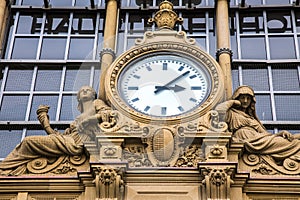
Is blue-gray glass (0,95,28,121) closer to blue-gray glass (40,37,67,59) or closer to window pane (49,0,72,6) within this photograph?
blue-gray glass (40,37,67,59)

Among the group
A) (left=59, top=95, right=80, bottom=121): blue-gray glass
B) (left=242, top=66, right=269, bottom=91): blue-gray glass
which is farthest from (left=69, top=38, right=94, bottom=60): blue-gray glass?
(left=242, top=66, right=269, bottom=91): blue-gray glass

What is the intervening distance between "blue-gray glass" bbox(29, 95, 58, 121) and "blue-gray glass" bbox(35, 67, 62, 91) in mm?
240

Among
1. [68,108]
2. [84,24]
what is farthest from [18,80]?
[84,24]

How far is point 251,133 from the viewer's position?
49.3 feet

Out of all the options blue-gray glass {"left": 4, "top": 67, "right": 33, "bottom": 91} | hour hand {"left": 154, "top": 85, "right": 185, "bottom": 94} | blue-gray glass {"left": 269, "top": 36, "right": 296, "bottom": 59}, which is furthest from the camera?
blue-gray glass {"left": 269, "top": 36, "right": 296, "bottom": 59}

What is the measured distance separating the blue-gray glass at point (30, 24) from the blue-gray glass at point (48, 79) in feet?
4.27

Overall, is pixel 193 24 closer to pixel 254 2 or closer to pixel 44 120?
pixel 254 2

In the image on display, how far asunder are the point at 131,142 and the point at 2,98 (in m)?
4.21

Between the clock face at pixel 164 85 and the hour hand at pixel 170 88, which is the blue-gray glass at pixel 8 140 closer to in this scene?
the clock face at pixel 164 85

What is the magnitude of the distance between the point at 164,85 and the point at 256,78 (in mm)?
3108

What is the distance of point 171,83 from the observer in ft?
51.5

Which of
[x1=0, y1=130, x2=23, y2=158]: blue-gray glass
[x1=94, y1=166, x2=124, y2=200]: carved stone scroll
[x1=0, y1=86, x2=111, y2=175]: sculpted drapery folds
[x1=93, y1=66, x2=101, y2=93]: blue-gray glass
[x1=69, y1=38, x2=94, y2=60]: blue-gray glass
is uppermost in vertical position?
[x1=69, y1=38, x2=94, y2=60]: blue-gray glass

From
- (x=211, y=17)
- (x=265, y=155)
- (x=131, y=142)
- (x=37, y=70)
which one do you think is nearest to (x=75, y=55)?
(x=37, y=70)

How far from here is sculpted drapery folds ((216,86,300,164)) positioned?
1477 cm
